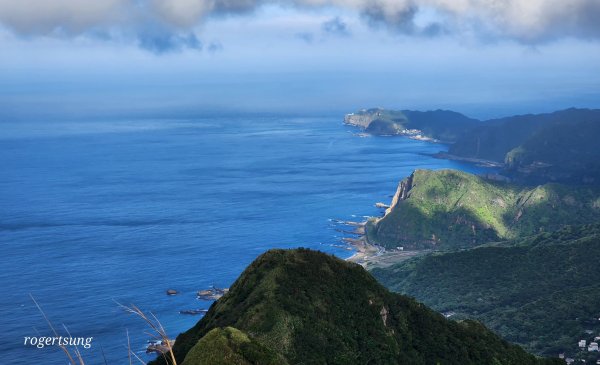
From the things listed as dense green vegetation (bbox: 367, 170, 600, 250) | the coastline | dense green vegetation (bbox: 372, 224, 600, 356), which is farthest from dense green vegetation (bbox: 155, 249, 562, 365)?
dense green vegetation (bbox: 367, 170, 600, 250)

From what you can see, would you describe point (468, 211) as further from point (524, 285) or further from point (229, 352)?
point (229, 352)

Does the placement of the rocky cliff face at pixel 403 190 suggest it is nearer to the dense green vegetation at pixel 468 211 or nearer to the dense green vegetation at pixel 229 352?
the dense green vegetation at pixel 468 211

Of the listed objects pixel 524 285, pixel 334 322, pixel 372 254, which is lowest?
pixel 372 254

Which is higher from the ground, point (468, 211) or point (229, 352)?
point (229, 352)

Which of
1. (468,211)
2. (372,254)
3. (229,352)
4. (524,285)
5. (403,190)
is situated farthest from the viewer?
(403,190)

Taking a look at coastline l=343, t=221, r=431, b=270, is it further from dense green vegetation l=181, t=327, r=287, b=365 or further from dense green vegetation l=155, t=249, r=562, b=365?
dense green vegetation l=181, t=327, r=287, b=365

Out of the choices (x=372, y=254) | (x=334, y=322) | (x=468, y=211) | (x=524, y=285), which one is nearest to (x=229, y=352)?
(x=334, y=322)
